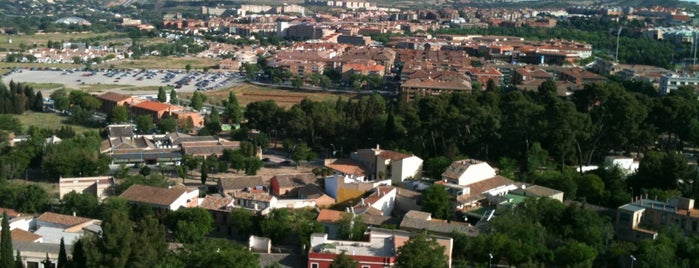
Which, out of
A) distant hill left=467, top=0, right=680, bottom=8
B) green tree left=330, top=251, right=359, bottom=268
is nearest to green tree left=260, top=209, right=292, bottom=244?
green tree left=330, top=251, right=359, bottom=268

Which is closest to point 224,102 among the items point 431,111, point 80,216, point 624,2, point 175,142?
point 175,142

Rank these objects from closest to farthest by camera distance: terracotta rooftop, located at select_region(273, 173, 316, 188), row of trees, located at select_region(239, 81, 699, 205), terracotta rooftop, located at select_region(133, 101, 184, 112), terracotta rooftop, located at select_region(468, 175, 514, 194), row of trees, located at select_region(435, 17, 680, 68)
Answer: terracotta rooftop, located at select_region(468, 175, 514, 194) < terracotta rooftop, located at select_region(273, 173, 316, 188) < row of trees, located at select_region(239, 81, 699, 205) < terracotta rooftop, located at select_region(133, 101, 184, 112) < row of trees, located at select_region(435, 17, 680, 68)

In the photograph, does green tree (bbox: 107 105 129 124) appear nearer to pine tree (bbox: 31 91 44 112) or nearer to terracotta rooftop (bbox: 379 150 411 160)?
pine tree (bbox: 31 91 44 112)

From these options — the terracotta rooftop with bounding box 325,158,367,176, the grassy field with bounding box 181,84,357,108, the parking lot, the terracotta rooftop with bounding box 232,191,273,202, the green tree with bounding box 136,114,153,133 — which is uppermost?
the terracotta rooftop with bounding box 232,191,273,202

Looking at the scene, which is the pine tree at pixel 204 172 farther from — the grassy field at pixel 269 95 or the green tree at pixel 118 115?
the grassy field at pixel 269 95

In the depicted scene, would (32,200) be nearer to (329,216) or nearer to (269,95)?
(329,216)

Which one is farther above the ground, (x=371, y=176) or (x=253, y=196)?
(x=253, y=196)

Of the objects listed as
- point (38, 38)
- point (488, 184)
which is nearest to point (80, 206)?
point (488, 184)
